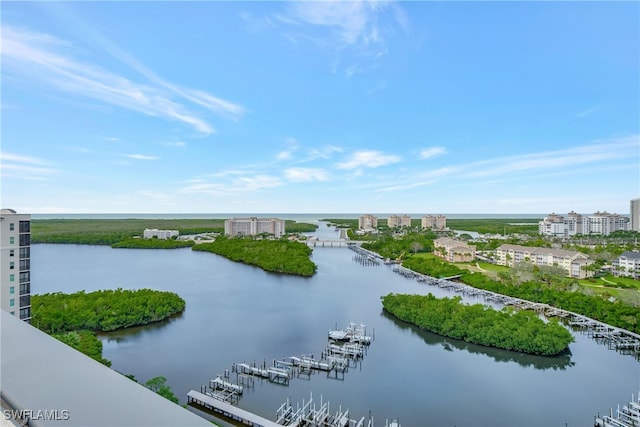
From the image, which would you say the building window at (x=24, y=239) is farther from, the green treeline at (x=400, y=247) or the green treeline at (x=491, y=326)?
the green treeline at (x=400, y=247)

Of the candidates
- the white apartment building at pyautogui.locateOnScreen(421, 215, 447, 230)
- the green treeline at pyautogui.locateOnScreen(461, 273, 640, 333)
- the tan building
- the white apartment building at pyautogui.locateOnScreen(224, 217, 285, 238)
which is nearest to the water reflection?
the green treeline at pyautogui.locateOnScreen(461, 273, 640, 333)

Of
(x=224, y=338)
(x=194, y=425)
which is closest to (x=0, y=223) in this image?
(x=224, y=338)

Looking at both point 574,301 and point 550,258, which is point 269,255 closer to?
point 550,258

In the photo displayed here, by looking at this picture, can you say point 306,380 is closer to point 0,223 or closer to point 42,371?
point 0,223

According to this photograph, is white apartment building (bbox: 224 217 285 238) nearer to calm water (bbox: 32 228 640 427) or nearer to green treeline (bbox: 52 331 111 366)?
calm water (bbox: 32 228 640 427)

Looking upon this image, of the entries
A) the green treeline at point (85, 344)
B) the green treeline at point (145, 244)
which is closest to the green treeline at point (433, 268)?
the green treeline at point (85, 344)

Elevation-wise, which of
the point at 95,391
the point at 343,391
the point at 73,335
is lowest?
the point at 343,391

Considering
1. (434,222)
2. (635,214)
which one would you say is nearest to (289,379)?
(635,214)
